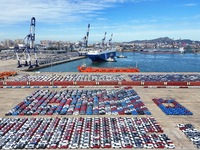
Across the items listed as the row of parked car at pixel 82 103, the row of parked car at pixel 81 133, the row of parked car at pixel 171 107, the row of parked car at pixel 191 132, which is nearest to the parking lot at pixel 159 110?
the row of parked car at pixel 81 133

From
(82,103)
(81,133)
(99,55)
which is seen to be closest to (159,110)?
(82,103)

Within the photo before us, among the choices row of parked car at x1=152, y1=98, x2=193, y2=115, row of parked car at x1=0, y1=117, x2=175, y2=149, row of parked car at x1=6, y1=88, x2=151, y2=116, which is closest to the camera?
row of parked car at x1=0, y1=117, x2=175, y2=149

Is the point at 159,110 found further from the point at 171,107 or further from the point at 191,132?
the point at 191,132

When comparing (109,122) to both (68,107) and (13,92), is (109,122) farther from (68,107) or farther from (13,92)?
(13,92)

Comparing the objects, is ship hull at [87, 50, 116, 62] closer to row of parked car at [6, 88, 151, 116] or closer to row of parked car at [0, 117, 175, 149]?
row of parked car at [6, 88, 151, 116]

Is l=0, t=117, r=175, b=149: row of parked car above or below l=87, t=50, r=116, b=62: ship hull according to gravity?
below

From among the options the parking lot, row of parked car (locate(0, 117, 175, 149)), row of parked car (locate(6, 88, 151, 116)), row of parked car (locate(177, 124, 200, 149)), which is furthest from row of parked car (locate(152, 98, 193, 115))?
row of parked car (locate(177, 124, 200, 149))

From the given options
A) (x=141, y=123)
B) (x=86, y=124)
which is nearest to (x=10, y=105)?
(x=86, y=124)
